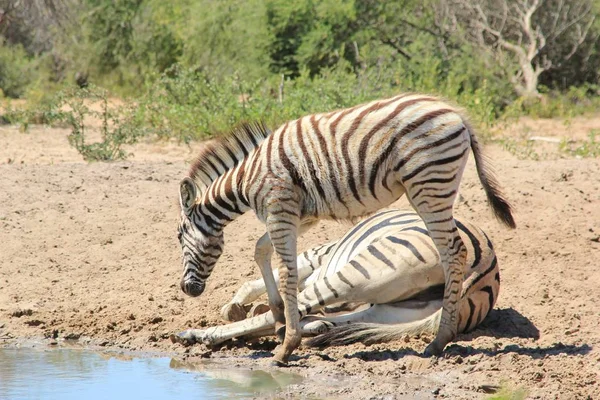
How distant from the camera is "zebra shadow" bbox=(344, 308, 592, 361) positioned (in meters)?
5.49

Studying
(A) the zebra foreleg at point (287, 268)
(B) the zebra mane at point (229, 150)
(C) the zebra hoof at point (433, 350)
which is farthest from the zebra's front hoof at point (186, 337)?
(C) the zebra hoof at point (433, 350)

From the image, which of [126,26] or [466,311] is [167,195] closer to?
[466,311]

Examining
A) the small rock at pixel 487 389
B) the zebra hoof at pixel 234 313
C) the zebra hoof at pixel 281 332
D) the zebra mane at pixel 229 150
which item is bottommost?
the small rock at pixel 487 389

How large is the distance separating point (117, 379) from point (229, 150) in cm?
158

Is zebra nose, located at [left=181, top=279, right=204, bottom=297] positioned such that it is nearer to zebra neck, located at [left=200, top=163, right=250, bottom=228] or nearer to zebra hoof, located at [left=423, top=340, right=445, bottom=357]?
zebra neck, located at [left=200, top=163, right=250, bottom=228]

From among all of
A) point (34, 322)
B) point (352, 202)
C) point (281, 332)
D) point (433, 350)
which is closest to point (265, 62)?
point (34, 322)

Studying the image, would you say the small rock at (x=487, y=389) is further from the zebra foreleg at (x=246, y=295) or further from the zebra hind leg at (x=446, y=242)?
the zebra foreleg at (x=246, y=295)

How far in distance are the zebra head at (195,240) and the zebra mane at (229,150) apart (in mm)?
141

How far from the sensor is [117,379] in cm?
551

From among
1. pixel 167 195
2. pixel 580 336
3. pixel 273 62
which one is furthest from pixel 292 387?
pixel 273 62

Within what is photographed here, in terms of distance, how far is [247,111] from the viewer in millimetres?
11539

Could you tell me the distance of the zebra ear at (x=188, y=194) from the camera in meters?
5.98

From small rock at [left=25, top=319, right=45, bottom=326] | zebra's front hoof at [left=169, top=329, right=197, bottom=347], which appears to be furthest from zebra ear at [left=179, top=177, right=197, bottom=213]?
small rock at [left=25, top=319, right=45, bottom=326]

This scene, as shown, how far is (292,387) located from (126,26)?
1361 cm
